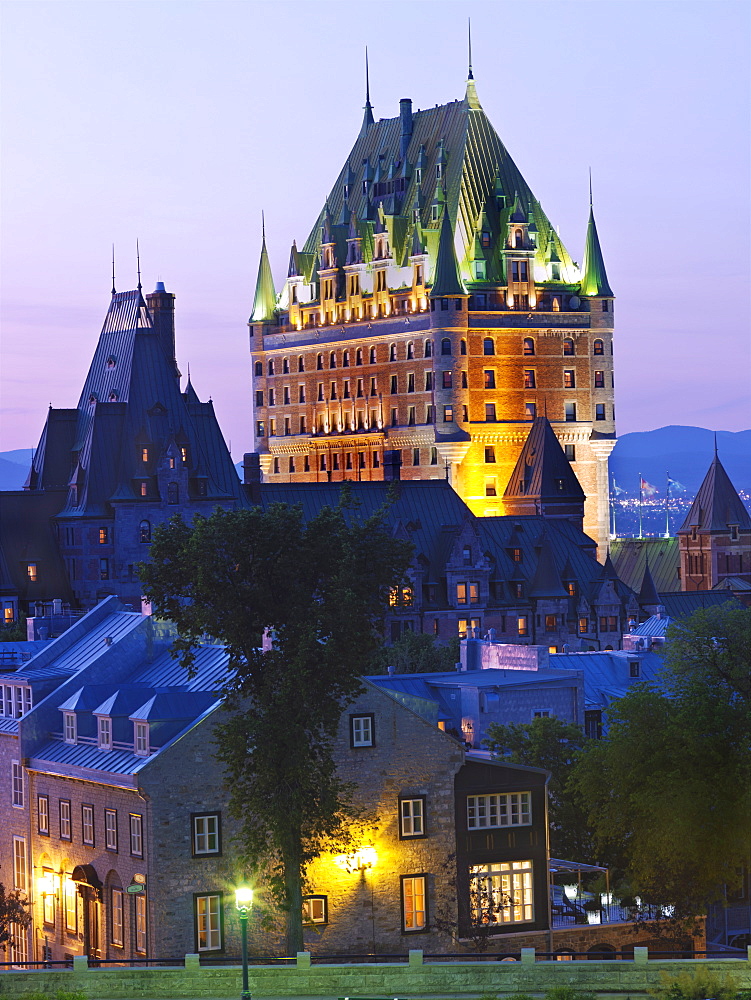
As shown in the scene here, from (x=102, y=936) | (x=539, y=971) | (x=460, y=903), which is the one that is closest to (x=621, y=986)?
(x=539, y=971)

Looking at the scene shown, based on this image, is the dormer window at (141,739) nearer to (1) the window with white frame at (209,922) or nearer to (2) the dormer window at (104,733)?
(2) the dormer window at (104,733)

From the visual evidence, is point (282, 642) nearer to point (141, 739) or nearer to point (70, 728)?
point (141, 739)

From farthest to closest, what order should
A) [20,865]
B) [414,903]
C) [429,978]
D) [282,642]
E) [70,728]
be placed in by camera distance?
[20,865] → [70,728] → [414,903] → [282,642] → [429,978]

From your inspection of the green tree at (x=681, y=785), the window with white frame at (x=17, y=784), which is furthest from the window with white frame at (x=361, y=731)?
the window with white frame at (x=17, y=784)

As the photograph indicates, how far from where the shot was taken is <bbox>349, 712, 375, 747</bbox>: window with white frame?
71.0m

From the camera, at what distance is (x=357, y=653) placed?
231 ft

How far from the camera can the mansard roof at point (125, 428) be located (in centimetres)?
16588

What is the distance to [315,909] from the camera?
7000 cm

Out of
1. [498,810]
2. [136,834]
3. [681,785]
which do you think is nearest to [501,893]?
[498,810]

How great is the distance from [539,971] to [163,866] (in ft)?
42.0

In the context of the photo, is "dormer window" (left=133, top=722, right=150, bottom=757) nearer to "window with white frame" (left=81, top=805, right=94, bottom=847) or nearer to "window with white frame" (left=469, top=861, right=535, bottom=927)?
"window with white frame" (left=81, top=805, right=94, bottom=847)

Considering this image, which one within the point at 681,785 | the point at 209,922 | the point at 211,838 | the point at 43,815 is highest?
the point at 681,785

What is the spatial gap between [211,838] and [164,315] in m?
118

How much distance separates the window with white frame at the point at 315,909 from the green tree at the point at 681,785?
10.2 metres
